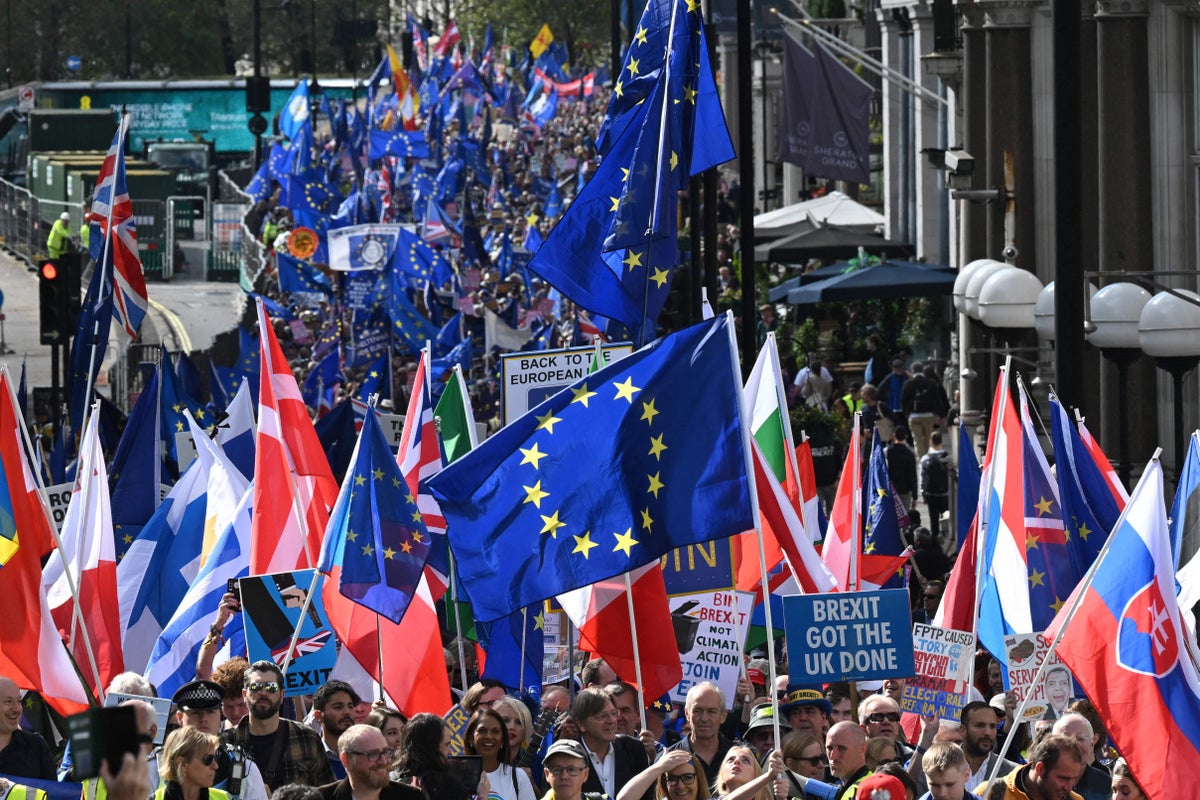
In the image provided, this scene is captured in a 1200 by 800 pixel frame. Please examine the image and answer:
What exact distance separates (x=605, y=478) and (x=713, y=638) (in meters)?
1.77

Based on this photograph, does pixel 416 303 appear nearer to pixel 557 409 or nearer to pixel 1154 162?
pixel 1154 162

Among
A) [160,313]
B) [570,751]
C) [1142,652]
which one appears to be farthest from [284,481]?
[160,313]

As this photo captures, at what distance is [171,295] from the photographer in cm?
5066

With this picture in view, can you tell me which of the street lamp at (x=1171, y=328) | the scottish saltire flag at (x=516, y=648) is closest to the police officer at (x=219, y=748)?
the scottish saltire flag at (x=516, y=648)

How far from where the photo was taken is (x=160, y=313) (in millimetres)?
46500

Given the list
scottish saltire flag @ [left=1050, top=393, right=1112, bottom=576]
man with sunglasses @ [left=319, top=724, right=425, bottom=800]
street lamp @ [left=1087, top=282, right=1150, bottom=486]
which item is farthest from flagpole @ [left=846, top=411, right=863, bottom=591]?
man with sunglasses @ [left=319, top=724, right=425, bottom=800]

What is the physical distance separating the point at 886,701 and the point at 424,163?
4350cm

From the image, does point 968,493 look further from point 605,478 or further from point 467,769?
point 467,769

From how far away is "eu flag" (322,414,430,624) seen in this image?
38.2 feet

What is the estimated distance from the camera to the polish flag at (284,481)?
42.2ft

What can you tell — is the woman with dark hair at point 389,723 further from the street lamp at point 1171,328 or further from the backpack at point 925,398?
the backpack at point 925,398

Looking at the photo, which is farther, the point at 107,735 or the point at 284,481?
the point at 284,481

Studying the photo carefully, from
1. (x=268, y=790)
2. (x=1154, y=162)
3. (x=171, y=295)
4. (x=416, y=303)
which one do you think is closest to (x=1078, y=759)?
(x=268, y=790)

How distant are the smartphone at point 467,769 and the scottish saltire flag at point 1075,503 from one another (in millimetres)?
4125
